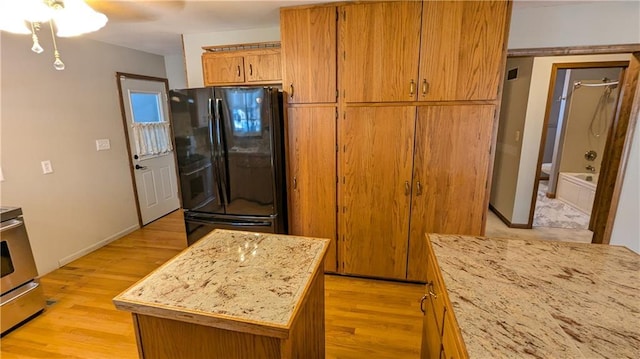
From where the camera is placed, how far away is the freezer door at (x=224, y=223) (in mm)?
2674

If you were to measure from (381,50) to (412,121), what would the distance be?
0.62 m

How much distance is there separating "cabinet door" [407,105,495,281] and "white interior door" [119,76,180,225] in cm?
367

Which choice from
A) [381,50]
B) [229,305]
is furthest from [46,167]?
[381,50]

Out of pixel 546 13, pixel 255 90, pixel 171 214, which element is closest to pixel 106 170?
pixel 171 214

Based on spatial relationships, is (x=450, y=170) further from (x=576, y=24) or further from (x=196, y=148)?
(x=196, y=148)

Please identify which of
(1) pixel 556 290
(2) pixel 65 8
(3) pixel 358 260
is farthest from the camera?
(3) pixel 358 260

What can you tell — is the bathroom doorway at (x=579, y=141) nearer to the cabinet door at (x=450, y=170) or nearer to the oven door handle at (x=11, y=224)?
the cabinet door at (x=450, y=170)

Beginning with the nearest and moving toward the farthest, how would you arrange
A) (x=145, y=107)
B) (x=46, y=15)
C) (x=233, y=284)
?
1. (x=233, y=284)
2. (x=46, y=15)
3. (x=145, y=107)

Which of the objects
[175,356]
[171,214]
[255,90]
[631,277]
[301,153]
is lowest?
[171,214]

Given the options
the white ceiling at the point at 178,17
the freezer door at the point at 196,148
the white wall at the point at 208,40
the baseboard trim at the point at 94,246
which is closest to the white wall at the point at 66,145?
the baseboard trim at the point at 94,246

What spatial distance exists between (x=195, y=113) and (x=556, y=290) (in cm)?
267

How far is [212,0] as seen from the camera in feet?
7.50

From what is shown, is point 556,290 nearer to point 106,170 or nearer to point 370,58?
point 370,58

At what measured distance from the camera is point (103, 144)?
3529 mm
